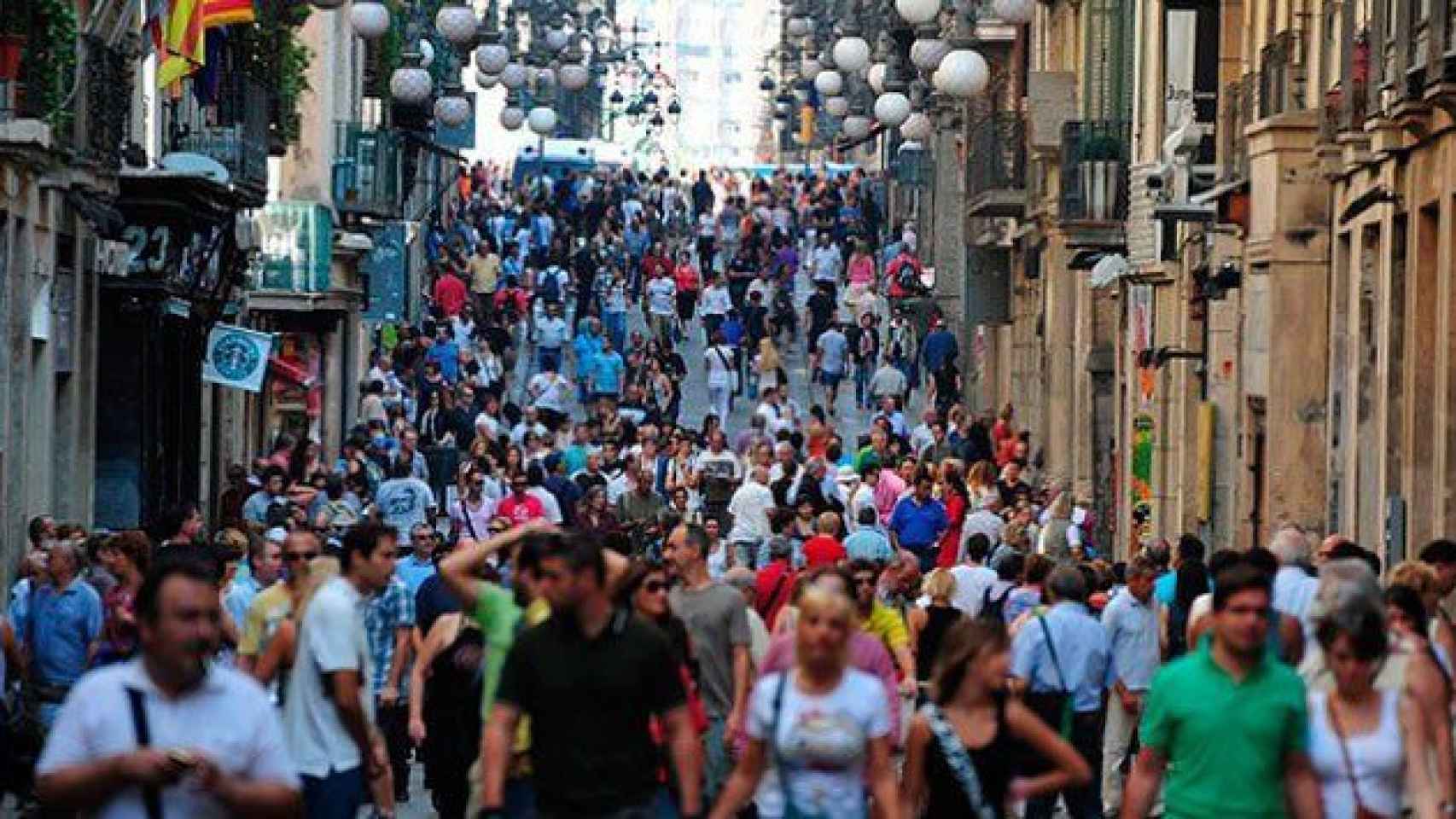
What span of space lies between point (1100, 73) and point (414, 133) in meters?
16.9

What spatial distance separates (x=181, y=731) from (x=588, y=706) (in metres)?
2.80

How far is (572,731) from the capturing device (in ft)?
42.5

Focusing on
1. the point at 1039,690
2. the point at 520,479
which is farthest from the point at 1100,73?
the point at 1039,690

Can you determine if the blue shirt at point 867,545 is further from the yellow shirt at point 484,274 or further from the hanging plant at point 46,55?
the yellow shirt at point 484,274

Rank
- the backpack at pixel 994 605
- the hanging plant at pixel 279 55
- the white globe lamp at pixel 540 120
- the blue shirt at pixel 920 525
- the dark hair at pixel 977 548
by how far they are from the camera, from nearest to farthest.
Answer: the backpack at pixel 994 605 → the dark hair at pixel 977 548 → the blue shirt at pixel 920 525 → the hanging plant at pixel 279 55 → the white globe lamp at pixel 540 120

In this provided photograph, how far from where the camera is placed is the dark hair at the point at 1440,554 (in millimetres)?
17641

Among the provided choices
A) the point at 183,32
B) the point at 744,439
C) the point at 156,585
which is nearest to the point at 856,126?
the point at 744,439

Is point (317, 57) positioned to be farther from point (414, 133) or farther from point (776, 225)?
point (776, 225)

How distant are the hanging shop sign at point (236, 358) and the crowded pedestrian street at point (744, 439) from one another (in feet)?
0.13

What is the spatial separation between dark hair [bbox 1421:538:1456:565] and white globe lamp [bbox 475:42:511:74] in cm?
3106

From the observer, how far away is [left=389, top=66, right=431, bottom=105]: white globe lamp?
152 ft

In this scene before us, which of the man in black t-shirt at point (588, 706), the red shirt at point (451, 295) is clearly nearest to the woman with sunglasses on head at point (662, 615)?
the man in black t-shirt at point (588, 706)

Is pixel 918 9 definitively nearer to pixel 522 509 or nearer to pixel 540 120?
pixel 522 509

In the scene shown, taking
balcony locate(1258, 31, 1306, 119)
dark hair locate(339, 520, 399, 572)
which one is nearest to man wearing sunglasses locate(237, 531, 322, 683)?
dark hair locate(339, 520, 399, 572)
